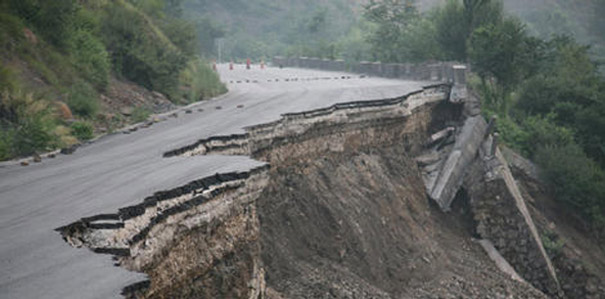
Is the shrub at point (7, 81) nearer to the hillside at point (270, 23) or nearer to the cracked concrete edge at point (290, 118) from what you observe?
the cracked concrete edge at point (290, 118)

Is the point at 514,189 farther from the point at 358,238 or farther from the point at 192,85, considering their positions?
the point at 192,85

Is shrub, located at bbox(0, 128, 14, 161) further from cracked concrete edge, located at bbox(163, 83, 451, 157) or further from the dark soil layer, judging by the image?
the dark soil layer

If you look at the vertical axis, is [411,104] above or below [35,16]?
below

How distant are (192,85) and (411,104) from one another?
283 inches

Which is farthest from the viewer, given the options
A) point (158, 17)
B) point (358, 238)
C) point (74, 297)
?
point (158, 17)

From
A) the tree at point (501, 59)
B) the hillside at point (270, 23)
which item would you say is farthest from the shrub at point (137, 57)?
the hillside at point (270, 23)

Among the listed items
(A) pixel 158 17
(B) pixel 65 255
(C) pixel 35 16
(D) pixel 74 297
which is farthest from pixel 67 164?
(A) pixel 158 17

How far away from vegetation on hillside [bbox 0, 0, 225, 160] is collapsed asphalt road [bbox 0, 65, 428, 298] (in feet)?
3.78

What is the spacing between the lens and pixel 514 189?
18.0m

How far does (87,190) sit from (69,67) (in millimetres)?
9978

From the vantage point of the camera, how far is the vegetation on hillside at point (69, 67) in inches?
470

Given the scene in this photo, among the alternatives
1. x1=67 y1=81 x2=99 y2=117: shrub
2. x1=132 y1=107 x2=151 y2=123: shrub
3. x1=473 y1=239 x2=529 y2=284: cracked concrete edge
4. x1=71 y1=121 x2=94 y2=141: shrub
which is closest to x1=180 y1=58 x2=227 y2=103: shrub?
x1=132 y1=107 x2=151 y2=123: shrub

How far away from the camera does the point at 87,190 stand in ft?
22.6

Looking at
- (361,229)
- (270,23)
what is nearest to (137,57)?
(361,229)
